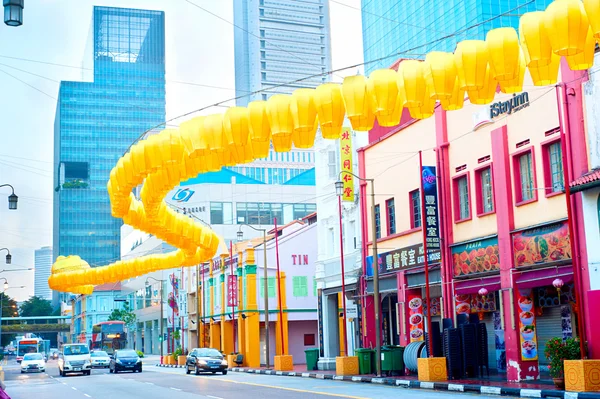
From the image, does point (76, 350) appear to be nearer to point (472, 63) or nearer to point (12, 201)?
point (12, 201)

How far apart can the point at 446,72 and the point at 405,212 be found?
21.6 m

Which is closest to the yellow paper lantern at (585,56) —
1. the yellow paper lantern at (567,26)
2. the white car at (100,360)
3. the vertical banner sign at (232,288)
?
the yellow paper lantern at (567,26)

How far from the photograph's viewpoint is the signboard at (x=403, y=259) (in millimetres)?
34062

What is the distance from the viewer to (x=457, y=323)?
3022 centimetres

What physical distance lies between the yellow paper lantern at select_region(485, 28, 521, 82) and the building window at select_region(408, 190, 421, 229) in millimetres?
21056

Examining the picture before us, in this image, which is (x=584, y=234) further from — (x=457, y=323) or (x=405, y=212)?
(x=405, y=212)

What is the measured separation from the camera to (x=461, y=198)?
3262 cm

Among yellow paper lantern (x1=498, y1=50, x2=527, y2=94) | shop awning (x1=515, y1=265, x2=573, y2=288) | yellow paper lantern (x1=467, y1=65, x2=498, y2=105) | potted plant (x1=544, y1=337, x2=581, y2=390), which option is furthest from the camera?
shop awning (x1=515, y1=265, x2=573, y2=288)

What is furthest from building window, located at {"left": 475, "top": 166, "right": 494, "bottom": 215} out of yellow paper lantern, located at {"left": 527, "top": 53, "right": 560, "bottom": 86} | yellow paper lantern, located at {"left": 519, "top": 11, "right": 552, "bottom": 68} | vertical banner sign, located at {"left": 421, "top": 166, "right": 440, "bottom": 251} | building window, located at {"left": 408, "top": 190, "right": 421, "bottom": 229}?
yellow paper lantern, located at {"left": 519, "top": 11, "right": 552, "bottom": 68}

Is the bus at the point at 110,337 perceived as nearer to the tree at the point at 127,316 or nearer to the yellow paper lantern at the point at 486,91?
the tree at the point at 127,316

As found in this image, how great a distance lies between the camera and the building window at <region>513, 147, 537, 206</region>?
27.8 metres

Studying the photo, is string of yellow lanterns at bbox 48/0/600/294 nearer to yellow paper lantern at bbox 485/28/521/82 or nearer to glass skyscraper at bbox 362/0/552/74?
yellow paper lantern at bbox 485/28/521/82

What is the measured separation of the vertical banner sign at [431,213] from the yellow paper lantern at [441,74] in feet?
55.7

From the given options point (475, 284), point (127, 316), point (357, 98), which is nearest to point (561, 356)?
point (475, 284)
